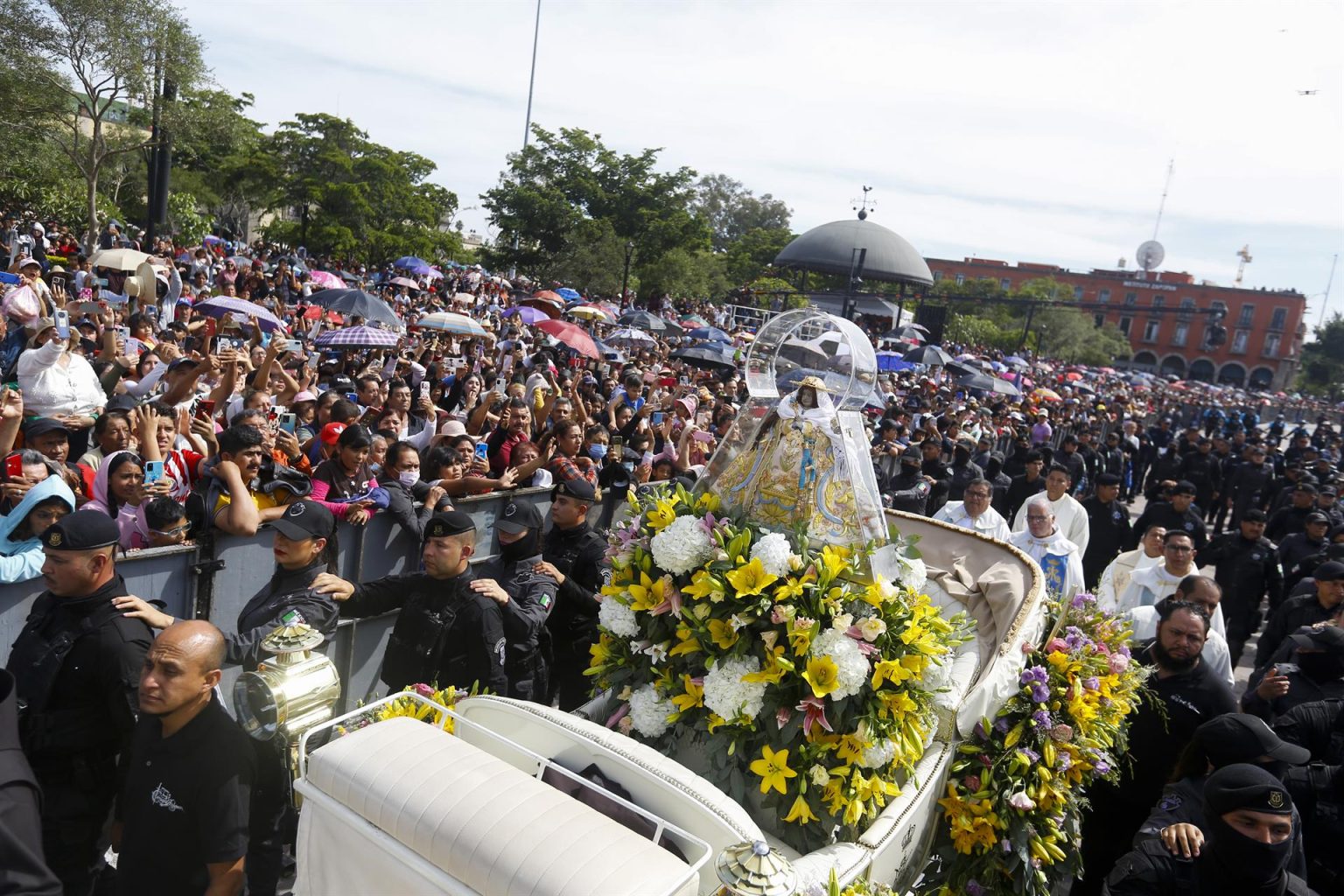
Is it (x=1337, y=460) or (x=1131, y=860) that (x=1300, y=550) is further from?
(x=1337, y=460)

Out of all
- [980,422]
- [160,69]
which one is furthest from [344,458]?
[160,69]

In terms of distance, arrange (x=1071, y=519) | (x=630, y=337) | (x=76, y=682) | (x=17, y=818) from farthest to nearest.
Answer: (x=630, y=337) → (x=1071, y=519) → (x=76, y=682) → (x=17, y=818)

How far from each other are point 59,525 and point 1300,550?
1041cm

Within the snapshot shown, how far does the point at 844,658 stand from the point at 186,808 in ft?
Answer: 7.45

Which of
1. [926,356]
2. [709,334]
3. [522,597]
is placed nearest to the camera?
Result: [522,597]

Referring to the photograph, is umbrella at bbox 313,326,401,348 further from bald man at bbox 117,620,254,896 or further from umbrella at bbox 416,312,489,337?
bald man at bbox 117,620,254,896

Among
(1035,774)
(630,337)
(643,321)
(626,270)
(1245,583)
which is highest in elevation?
(626,270)

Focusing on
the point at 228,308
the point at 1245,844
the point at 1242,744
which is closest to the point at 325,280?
the point at 228,308

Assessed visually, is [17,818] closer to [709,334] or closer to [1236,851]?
[1236,851]

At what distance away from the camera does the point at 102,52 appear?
24688mm

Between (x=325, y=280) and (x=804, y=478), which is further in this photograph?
(x=325, y=280)

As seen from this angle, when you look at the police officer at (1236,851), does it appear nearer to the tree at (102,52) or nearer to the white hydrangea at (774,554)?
the white hydrangea at (774,554)

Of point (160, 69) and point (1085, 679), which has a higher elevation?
point (160, 69)

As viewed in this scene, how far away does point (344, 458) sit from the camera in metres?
6.00
